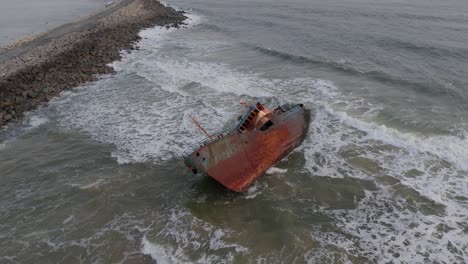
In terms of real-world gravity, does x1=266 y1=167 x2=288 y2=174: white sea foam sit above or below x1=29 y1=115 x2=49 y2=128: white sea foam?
→ below

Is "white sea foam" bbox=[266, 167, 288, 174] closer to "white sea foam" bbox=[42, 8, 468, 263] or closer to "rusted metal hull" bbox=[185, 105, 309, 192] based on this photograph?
"rusted metal hull" bbox=[185, 105, 309, 192]

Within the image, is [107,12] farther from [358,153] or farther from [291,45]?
[358,153]

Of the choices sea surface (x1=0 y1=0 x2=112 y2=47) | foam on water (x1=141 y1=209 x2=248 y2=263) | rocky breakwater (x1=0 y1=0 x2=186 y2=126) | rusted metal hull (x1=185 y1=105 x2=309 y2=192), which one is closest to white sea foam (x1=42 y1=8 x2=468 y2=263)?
foam on water (x1=141 y1=209 x2=248 y2=263)

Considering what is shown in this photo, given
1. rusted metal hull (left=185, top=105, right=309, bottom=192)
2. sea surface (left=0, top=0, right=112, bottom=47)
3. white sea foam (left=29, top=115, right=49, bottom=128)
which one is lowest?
white sea foam (left=29, top=115, right=49, bottom=128)

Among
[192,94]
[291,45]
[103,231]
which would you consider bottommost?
[103,231]

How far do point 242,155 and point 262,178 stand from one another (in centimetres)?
188

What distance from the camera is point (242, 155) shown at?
14.7 meters

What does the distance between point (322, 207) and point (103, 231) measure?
28.9 ft

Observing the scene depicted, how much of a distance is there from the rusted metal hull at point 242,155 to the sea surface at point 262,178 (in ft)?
2.42

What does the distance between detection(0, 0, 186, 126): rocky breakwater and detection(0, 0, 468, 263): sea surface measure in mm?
1469

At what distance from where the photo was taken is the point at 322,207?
Result: 14188mm

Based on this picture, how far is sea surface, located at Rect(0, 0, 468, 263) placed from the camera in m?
12.5

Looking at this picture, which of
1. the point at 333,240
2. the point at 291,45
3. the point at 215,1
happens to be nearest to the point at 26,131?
the point at 333,240

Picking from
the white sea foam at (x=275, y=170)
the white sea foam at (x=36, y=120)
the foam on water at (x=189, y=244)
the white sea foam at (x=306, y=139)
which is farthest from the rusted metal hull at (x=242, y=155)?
the white sea foam at (x=36, y=120)
